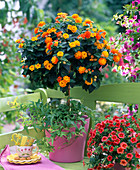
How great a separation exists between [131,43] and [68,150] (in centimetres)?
71

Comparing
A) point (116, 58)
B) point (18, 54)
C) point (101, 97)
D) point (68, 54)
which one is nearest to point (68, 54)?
point (68, 54)

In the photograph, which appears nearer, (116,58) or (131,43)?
(116,58)

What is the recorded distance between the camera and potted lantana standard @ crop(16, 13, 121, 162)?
128 centimetres

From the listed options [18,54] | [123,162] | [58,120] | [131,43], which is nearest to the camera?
[123,162]

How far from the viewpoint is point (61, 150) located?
4.55 feet

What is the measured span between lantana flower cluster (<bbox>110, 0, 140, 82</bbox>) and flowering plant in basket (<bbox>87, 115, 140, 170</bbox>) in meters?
0.41

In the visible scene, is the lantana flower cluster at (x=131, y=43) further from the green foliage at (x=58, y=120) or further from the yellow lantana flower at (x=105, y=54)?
the green foliage at (x=58, y=120)

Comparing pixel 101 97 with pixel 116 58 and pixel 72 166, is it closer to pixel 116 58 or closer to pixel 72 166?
pixel 116 58

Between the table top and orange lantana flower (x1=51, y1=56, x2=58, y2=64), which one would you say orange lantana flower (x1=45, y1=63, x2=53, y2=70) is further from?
the table top

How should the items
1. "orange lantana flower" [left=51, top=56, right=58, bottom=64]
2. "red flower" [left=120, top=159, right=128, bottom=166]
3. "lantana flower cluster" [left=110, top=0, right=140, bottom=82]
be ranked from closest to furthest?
"red flower" [left=120, top=159, right=128, bottom=166] → "orange lantana flower" [left=51, top=56, right=58, bottom=64] → "lantana flower cluster" [left=110, top=0, right=140, bottom=82]

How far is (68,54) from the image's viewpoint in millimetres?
1274

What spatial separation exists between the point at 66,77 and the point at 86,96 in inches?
14.3

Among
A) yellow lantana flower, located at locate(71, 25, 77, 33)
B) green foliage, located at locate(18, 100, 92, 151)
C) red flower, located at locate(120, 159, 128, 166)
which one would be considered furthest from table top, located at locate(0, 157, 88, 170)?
yellow lantana flower, located at locate(71, 25, 77, 33)

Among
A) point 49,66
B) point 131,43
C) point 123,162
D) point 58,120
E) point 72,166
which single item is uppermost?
point 131,43
